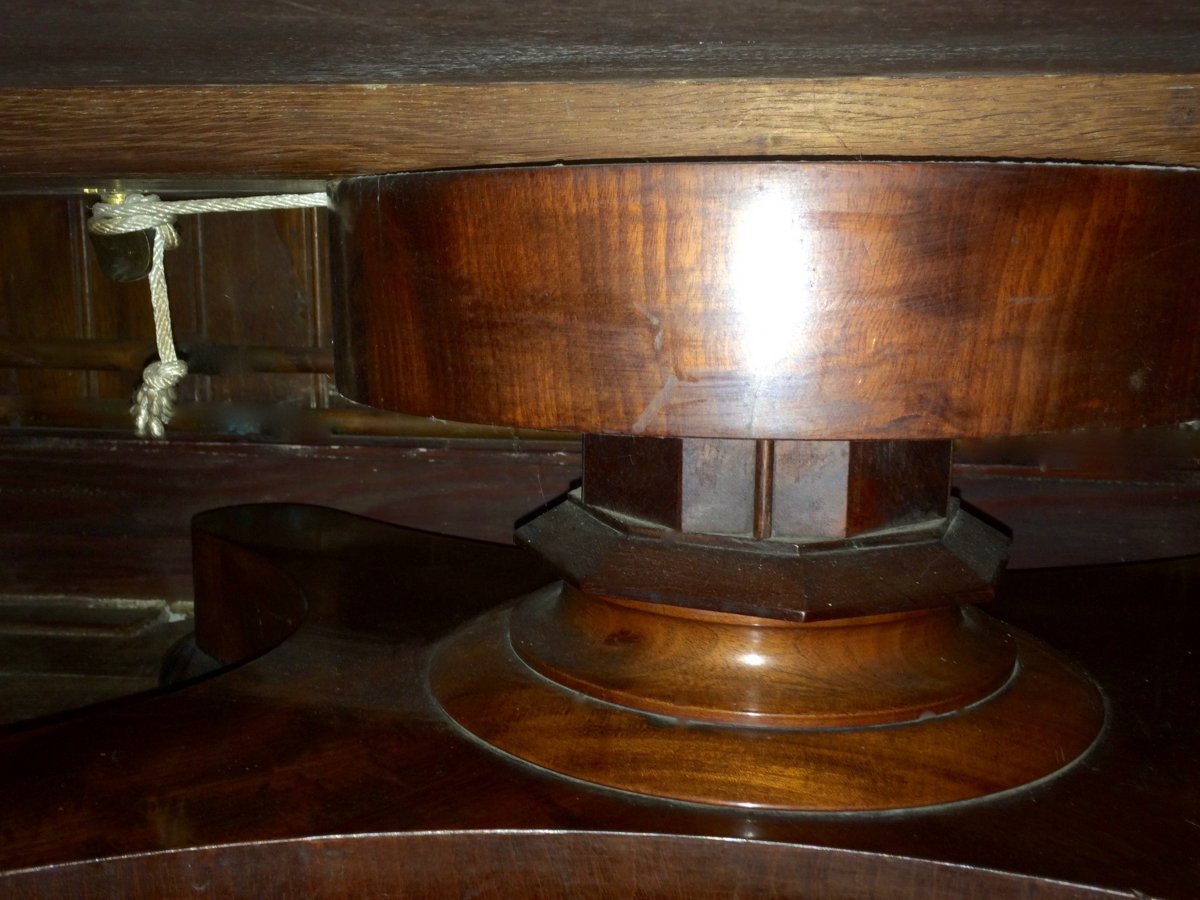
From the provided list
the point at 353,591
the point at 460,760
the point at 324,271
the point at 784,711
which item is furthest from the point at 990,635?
the point at 324,271

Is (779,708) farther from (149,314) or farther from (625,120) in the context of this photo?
(149,314)

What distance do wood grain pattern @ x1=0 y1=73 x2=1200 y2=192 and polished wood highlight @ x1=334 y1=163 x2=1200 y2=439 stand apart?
0.04 m

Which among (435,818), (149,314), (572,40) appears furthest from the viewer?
(149,314)

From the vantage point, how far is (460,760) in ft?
1.96

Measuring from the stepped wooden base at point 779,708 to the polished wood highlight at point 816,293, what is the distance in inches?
7.0

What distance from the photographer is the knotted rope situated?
71 cm

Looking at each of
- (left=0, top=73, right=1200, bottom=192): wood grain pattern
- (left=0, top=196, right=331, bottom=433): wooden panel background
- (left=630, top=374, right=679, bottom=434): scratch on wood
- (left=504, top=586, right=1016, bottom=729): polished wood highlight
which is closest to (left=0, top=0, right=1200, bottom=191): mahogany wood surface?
(left=0, top=73, right=1200, bottom=192): wood grain pattern

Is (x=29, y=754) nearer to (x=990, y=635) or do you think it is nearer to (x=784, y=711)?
(x=784, y=711)

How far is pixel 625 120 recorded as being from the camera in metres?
0.55

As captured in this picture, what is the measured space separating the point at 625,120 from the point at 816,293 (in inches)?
5.7

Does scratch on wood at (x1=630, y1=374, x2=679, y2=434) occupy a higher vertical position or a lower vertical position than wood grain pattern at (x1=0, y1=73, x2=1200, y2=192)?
lower

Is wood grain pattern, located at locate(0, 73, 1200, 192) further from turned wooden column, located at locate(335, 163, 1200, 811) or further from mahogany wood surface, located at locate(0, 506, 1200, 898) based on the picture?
mahogany wood surface, located at locate(0, 506, 1200, 898)

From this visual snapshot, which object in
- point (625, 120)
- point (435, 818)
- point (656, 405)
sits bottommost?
point (435, 818)

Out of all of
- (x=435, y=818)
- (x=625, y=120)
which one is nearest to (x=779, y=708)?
(x=435, y=818)
